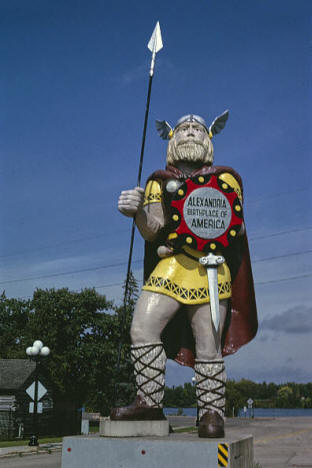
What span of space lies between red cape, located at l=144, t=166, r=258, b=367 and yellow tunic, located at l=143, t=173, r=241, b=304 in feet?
0.96

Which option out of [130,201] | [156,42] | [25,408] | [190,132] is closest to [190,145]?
[190,132]

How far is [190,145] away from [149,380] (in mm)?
2689

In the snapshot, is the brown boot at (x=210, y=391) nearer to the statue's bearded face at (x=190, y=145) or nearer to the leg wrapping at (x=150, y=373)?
the leg wrapping at (x=150, y=373)

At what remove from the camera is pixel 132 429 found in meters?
5.36

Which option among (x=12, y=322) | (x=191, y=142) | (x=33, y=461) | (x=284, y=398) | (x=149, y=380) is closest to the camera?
(x=149, y=380)

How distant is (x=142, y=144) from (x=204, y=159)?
0.82 m

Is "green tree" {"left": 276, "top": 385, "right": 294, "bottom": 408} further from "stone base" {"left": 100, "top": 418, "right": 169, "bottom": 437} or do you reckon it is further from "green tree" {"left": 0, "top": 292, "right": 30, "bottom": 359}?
"stone base" {"left": 100, "top": 418, "right": 169, "bottom": 437}

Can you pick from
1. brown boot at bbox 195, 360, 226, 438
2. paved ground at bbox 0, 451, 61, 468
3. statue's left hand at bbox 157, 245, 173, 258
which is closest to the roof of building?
paved ground at bbox 0, 451, 61, 468

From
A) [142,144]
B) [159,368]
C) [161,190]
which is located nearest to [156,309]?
[159,368]

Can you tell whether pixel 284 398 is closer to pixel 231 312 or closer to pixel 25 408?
pixel 25 408

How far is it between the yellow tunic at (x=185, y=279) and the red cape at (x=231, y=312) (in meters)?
0.29

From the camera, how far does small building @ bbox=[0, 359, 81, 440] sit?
85.9 ft

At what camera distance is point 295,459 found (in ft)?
47.3

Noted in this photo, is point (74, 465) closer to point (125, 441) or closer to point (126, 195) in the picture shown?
point (125, 441)
